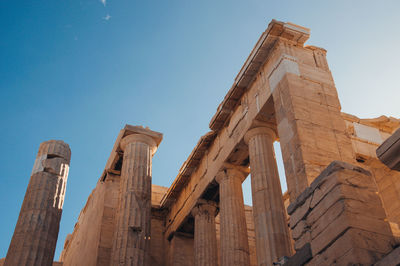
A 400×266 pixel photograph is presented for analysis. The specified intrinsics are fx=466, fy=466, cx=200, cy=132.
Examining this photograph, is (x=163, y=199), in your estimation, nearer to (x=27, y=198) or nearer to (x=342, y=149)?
(x=27, y=198)

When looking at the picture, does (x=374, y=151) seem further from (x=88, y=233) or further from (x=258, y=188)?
(x=88, y=233)

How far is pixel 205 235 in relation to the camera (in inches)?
813

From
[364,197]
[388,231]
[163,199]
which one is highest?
[163,199]

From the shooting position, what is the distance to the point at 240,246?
17203 mm

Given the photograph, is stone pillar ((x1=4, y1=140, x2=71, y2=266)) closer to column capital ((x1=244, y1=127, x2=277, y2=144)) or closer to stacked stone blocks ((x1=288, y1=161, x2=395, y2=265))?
column capital ((x1=244, y1=127, x2=277, y2=144))

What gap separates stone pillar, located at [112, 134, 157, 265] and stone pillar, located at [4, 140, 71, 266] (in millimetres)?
2580

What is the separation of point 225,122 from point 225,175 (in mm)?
2328

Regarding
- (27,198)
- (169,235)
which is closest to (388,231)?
(27,198)

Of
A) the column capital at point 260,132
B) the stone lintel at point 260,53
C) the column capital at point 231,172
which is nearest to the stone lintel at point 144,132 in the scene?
the stone lintel at point 260,53

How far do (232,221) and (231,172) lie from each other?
2238 millimetres

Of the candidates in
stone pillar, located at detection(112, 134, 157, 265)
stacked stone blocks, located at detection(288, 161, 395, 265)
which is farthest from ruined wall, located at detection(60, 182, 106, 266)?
stacked stone blocks, located at detection(288, 161, 395, 265)

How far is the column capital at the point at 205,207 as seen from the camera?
21.3m

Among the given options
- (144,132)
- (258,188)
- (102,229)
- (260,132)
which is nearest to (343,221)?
(258,188)

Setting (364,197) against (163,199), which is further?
(163,199)
